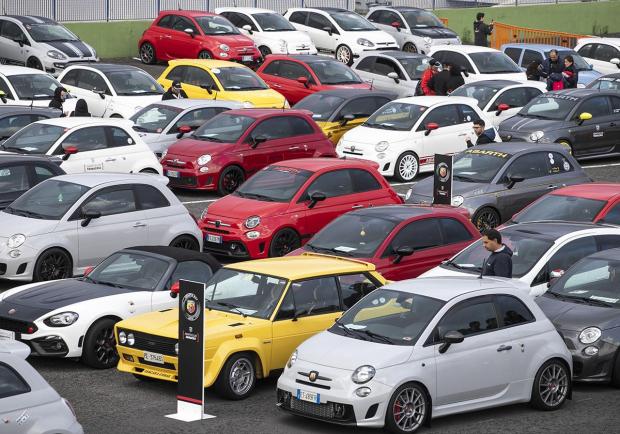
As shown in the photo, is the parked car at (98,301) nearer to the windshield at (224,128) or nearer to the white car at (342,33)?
the windshield at (224,128)

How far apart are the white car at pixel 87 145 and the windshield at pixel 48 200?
4046 millimetres

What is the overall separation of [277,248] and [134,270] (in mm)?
4776

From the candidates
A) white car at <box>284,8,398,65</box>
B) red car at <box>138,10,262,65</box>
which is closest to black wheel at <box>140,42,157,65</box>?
red car at <box>138,10,262,65</box>

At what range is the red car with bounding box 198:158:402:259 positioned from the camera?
21.9m

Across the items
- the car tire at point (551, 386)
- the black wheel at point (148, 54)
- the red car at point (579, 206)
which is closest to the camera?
the car tire at point (551, 386)

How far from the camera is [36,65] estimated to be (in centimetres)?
3719

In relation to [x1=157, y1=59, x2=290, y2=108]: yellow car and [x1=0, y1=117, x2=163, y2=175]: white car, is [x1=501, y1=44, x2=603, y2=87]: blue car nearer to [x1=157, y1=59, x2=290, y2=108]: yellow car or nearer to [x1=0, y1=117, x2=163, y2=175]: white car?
[x1=157, y1=59, x2=290, y2=108]: yellow car

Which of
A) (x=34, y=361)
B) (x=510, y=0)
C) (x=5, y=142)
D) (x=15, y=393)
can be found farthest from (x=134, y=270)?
(x=510, y=0)

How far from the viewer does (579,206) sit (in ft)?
69.5

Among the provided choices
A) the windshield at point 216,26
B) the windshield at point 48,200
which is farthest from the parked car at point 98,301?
the windshield at point 216,26

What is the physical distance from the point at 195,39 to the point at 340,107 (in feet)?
30.7

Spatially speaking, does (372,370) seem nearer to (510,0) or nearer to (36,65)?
(36,65)

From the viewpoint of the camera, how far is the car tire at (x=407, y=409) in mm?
13758

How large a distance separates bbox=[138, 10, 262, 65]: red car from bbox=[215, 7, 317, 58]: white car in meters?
1.08
